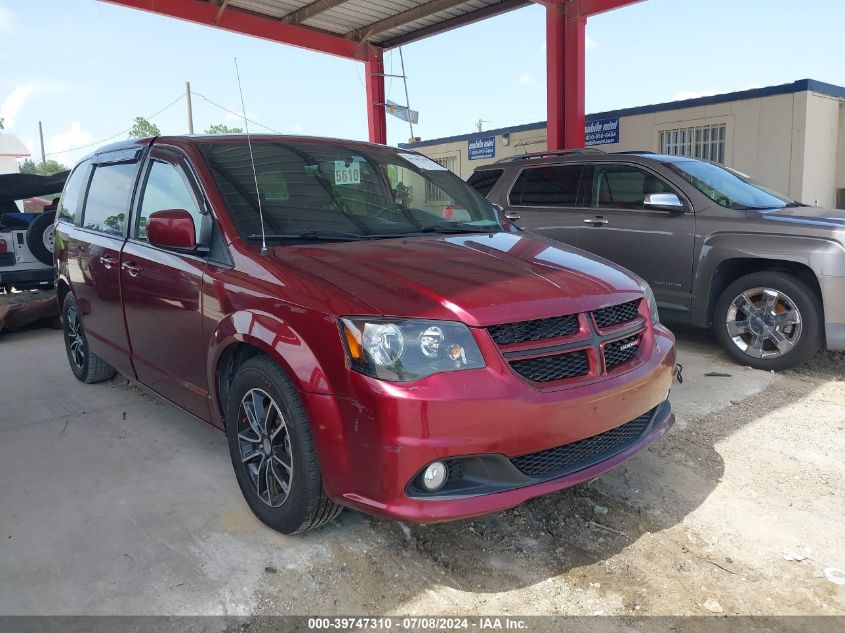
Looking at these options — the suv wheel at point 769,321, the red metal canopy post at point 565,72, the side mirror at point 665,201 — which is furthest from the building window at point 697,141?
the suv wheel at point 769,321

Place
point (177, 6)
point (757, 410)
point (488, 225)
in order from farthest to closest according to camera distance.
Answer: point (177, 6)
point (757, 410)
point (488, 225)

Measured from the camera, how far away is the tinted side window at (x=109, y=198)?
3.98 metres

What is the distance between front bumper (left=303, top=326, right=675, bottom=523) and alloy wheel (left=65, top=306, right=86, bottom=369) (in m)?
3.46

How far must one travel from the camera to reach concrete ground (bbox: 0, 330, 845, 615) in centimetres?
244

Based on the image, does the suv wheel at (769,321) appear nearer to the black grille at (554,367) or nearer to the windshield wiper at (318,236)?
the black grille at (554,367)

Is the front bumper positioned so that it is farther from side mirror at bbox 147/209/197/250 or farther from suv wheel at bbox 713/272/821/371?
suv wheel at bbox 713/272/821/371

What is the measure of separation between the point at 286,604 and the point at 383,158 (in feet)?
8.20

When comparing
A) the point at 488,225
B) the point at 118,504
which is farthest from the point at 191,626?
the point at 488,225

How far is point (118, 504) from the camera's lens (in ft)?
10.4

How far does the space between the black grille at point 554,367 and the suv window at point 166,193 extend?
1670 millimetres

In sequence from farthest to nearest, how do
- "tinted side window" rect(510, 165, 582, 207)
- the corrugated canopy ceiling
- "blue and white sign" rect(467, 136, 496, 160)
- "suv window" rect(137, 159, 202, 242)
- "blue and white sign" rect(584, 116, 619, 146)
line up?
"blue and white sign" rect(467, 136, 496, 160)
"blue and white sign" rect(584, 116, 619, 146)
the corrugated canopy ceiling
"tinted side window" rect(510, 165, 582, 207)
"suv window" rect(137, 159, 202, 242)

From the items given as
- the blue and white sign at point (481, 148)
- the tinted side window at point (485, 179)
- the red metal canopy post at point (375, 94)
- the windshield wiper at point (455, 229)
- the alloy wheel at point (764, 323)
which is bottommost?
the alloy wheel at point (764, 323)

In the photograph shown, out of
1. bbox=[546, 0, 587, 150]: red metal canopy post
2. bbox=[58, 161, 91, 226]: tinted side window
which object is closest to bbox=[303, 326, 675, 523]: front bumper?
bbox=[58, 161, 91, 226]: tinted side window

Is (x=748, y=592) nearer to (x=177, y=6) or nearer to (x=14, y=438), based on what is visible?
(x=14, y=438)
